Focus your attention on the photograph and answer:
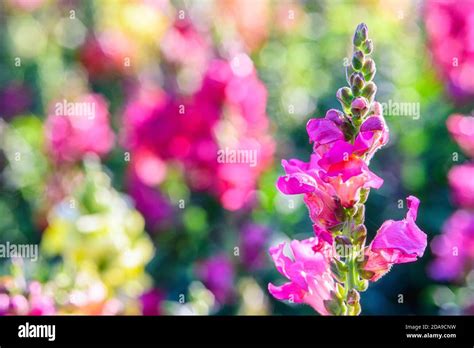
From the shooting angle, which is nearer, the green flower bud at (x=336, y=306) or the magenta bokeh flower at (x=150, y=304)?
the green flower bud at (x=336, y=306)

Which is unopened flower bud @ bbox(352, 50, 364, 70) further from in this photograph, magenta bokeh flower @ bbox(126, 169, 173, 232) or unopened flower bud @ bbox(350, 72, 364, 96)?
magenta bokeh flower @ bbox(126, 169, 173, 232)

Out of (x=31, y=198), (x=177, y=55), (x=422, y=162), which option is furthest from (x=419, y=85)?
(x=31, y=198)

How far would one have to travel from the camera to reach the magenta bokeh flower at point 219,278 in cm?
223

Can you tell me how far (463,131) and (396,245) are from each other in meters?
1.13

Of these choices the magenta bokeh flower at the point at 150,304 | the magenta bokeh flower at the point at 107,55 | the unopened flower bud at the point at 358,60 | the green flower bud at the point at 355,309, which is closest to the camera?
the green flower bud at the point at 355,309

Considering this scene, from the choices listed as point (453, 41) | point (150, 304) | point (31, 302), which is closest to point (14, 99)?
point (150, 304)

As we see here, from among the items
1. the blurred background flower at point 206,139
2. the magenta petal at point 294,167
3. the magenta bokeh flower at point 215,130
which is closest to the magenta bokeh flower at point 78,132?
the blurred background flower at point 206,139

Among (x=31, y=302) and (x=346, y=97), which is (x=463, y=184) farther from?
(x=31, y=302)

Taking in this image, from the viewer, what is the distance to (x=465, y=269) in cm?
230

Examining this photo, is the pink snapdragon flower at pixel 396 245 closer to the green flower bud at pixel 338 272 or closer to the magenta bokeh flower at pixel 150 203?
the green flower bud at pixel 338 272

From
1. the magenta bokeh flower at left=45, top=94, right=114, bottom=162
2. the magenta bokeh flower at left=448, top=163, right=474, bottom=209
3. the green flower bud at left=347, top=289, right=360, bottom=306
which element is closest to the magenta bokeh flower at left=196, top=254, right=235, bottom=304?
the magenta bokeh flower at left=45, top=94, right=114, bottom=162

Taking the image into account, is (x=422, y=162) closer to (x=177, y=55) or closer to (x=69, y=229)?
(x=177, y=55)

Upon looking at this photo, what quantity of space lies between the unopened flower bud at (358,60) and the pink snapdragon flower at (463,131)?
39.9 inches

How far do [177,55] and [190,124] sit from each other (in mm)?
343
